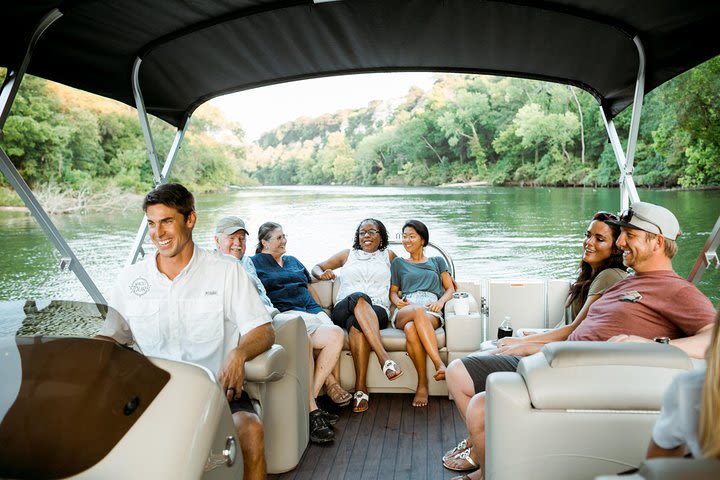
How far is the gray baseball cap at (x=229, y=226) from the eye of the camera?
11.8ft

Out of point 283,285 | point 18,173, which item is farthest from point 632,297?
point 18,173

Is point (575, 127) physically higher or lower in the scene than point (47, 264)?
higher

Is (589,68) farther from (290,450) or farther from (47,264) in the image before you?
(47,264)

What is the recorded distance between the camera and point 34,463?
4.16 feet

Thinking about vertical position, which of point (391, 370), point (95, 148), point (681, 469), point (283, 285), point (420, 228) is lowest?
point (391, 370)

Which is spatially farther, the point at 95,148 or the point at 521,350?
the point at 95,148

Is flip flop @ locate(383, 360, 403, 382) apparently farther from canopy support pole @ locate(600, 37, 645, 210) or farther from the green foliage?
the green foliage

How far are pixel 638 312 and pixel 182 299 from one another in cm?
176

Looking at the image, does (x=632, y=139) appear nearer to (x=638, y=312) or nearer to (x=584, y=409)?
(x=638, y=312)

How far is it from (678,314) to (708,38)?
1.69 m

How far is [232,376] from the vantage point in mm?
2037

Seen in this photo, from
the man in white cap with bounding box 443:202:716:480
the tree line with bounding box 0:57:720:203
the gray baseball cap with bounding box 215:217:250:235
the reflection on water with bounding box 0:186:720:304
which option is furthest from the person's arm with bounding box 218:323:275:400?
the tree line with bounding box 0:57:720:203

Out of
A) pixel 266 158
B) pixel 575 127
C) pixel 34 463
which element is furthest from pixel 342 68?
pixel 575 127

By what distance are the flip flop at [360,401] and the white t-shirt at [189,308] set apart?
1.48 metres
